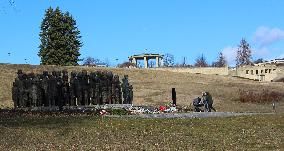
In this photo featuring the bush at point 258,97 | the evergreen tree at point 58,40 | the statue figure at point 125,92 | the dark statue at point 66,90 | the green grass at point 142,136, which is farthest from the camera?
the evergreen tree at point 58,40

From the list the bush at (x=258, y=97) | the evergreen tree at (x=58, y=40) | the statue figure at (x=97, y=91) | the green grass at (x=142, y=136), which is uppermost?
the evergreen tree at (x=58, y=40)

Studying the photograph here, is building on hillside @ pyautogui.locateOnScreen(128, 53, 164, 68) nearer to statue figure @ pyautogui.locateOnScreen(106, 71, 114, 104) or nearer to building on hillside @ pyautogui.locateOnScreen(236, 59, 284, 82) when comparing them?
building on hillside @ pyautogui.locateOnScreen(236, 59, 284, 82)

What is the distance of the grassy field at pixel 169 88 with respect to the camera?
1709 inches

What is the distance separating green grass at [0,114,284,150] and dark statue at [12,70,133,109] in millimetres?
9653

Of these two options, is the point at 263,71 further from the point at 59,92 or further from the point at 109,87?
the point at 59,92

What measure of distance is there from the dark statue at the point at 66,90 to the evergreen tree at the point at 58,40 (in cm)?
4537

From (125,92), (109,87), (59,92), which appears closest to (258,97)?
(125,92)

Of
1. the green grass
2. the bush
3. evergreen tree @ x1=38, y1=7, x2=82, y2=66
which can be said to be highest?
evergreen tree @ x1=38, y1=7, x2=82, y2=66

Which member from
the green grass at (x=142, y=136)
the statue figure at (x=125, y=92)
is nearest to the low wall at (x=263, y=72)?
the statue figure at (x=125, y=92)

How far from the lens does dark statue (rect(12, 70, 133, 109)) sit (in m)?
27.8

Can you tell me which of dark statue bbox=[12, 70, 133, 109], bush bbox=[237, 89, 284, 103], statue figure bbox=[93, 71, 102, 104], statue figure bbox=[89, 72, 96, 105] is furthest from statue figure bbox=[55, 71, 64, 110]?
bush bbox=[237, 89, 284, 103]

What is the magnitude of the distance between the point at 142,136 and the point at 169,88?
41077 millimetres

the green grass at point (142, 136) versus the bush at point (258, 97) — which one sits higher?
the green grass at point (142, 136)

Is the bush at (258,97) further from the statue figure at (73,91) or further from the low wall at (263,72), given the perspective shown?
the low wall at (263,72)
